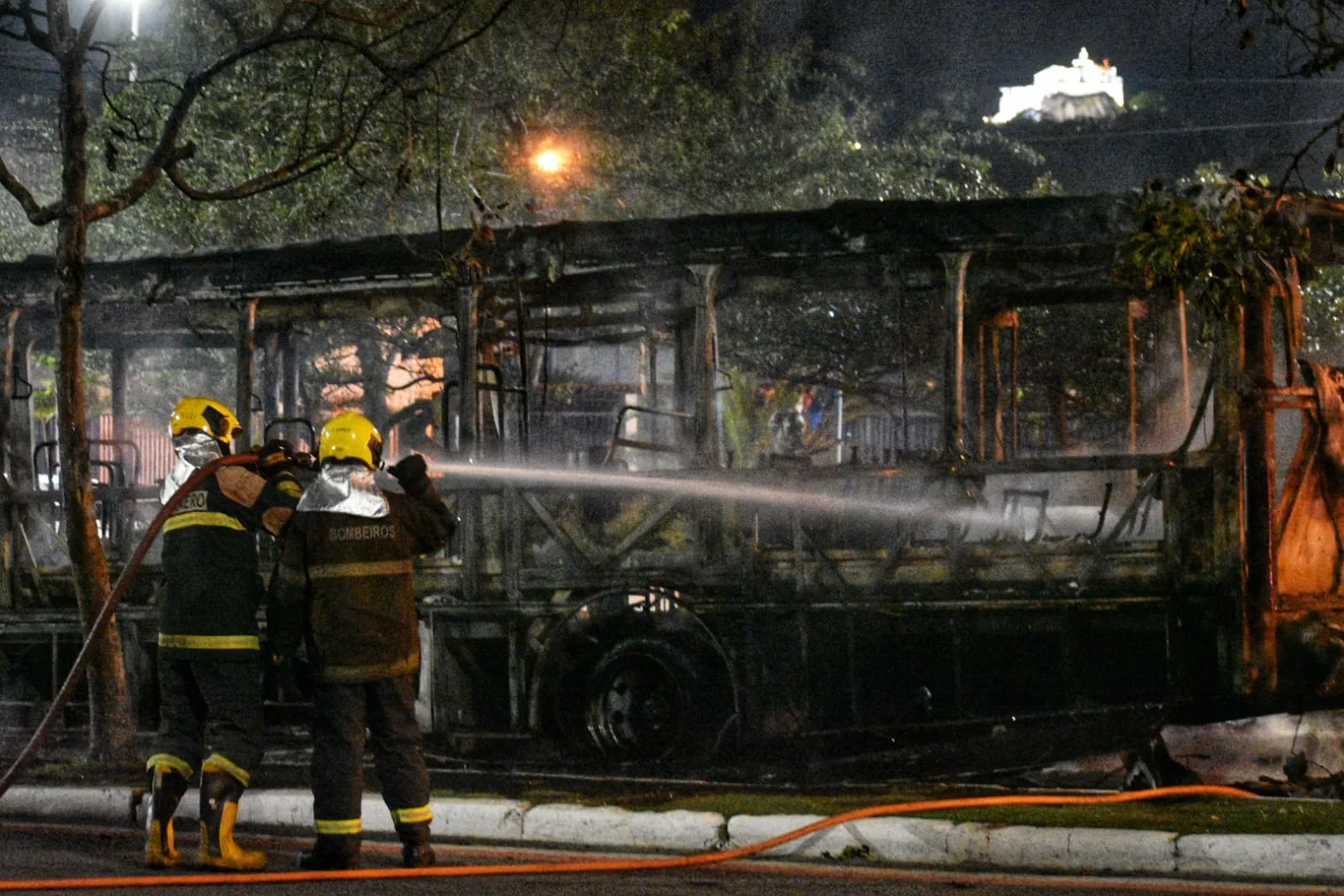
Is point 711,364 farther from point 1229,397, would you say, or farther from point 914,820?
point 914,820

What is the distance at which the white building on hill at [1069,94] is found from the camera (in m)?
56.9

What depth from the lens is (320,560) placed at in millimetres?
6184

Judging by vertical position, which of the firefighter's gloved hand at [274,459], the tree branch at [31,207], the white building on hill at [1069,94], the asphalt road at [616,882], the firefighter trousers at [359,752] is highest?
the white building on hill at [1069,94]

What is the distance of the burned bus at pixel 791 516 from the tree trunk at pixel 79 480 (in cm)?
168

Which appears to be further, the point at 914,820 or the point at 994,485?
the point at 994,485

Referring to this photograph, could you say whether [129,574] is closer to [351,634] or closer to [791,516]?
[351,634]

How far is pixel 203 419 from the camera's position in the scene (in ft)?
22.7

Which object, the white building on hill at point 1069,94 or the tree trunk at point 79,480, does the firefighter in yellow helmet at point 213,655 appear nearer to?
the tree trunk at point 79,480

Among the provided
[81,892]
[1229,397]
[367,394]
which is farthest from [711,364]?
[367,394]

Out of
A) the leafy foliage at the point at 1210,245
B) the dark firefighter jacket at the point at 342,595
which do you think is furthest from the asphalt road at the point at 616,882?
the leafy foliage at the point at 1210,245

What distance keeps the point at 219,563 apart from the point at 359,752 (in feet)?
3.36

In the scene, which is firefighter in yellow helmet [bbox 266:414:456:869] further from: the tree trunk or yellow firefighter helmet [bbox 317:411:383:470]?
the tree trunk

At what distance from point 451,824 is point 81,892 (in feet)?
6.65

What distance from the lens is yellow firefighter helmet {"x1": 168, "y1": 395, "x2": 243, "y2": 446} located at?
22.6 feet
